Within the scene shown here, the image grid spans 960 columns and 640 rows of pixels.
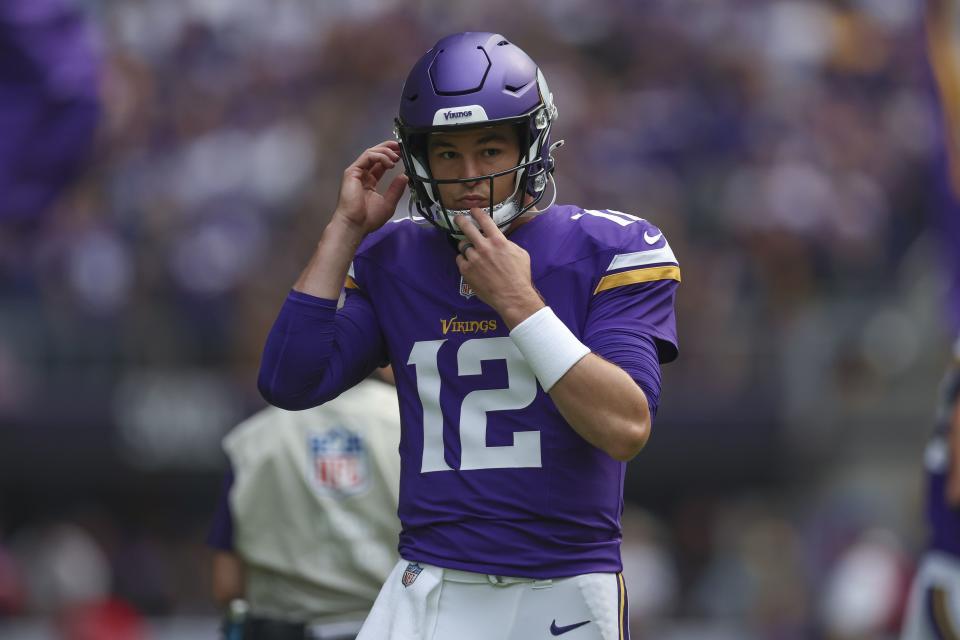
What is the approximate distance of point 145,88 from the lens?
14.3 m

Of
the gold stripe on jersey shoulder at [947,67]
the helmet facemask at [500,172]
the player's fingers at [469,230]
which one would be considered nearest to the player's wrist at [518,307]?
the player's fingers at [469,230]

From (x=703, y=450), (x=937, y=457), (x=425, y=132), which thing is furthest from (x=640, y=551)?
(x=425, y=132)

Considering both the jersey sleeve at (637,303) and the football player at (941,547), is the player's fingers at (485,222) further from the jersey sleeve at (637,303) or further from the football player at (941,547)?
the football player at (941,547)

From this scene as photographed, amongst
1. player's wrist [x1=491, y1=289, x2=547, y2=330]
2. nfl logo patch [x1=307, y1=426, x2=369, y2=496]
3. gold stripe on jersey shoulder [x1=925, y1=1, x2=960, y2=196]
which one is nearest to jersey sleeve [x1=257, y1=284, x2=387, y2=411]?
player's wrist [x1=491, y1=289, x2=547, y2=330]

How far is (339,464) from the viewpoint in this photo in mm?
5387

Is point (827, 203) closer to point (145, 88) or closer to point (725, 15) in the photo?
point (725, 15)

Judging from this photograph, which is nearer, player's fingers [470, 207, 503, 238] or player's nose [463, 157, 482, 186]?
player's fingers [470, 207, 503, 238]

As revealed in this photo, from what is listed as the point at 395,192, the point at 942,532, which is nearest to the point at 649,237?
the point at 395,192

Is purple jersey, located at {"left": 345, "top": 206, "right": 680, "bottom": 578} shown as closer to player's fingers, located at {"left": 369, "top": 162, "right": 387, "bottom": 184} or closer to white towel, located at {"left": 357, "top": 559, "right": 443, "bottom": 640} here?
white towel, located at {"left": 357, "top": 559, "right": 443, "bottom": 640}

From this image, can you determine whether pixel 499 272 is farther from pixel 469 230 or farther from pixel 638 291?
pixel 638 291

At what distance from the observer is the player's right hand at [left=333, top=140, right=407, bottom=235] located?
4.27m

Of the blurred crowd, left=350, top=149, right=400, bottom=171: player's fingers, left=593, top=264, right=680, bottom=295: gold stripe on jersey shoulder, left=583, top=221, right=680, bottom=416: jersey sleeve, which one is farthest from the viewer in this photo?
the blurred crowd

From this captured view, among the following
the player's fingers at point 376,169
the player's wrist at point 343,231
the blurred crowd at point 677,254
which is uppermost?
the player's fingers at point 376,169

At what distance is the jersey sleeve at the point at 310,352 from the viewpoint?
4.12m
